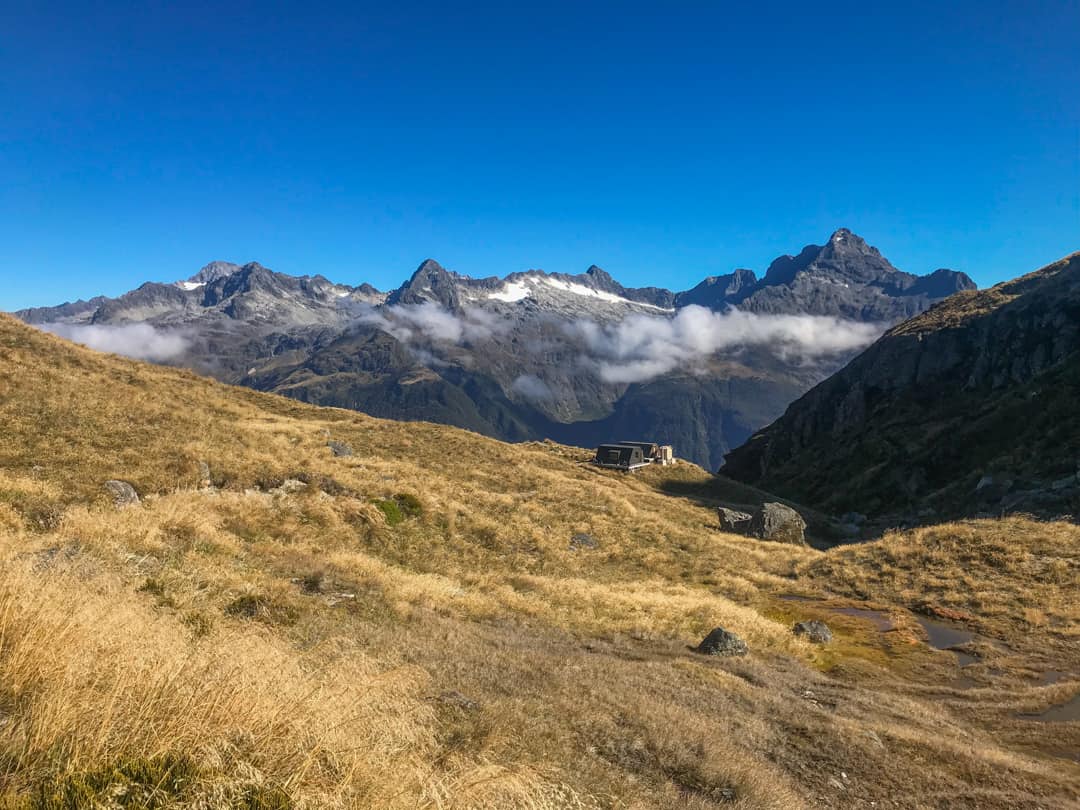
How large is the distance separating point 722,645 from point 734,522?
115 feet

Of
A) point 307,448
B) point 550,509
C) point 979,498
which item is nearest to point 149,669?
point 307,448

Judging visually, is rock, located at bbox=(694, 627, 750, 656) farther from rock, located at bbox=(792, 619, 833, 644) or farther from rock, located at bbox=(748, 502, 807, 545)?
rock, located at bbox=(748, 502, 807, 545)

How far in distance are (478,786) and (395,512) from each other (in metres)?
25.1

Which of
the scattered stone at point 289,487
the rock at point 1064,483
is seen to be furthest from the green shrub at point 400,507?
the rock at point 1064,483

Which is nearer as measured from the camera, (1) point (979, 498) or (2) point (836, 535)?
(1) point (979, 498)

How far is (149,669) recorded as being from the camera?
18.1 feet

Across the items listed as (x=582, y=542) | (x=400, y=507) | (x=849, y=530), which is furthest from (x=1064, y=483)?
(x=400, y=507)

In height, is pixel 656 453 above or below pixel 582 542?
above

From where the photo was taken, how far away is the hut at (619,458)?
91.5m

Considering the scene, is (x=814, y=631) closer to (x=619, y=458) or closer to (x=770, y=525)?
(x=770, y=525)

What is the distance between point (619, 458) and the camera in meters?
93.8

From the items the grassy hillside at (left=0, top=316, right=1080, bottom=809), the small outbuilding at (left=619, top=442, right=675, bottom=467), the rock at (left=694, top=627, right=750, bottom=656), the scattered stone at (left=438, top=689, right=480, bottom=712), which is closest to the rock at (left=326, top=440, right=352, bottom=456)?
the grassy hillside at (left=0, top=316, right=1080, bottom=809)

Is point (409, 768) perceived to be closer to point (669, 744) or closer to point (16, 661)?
point (16, 661)

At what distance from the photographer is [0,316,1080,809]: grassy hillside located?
493 cm
